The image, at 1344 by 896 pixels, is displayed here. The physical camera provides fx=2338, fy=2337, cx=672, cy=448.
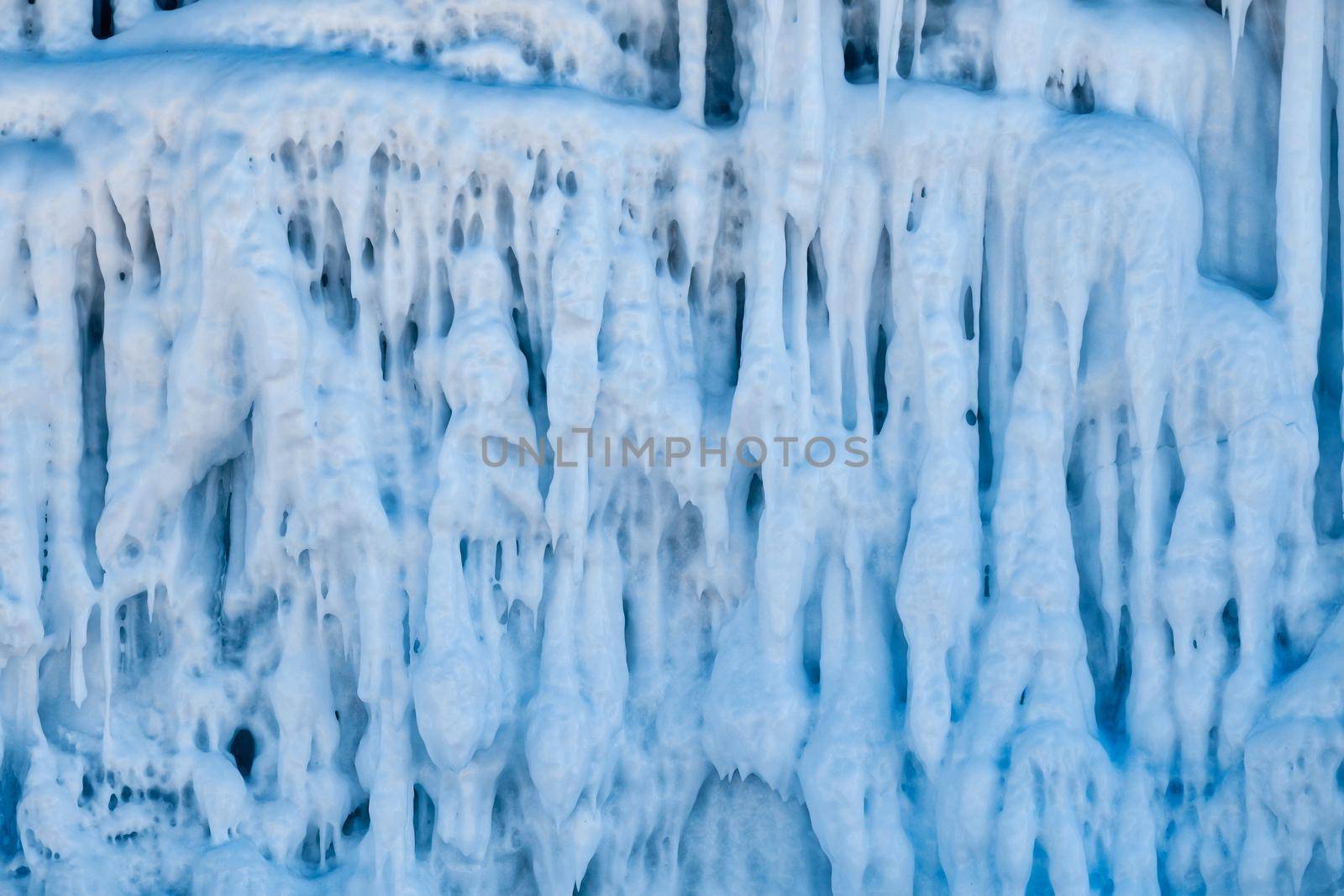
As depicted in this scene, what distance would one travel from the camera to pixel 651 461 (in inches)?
507

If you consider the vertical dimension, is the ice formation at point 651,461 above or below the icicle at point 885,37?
below

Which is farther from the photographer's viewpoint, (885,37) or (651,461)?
(651,461)

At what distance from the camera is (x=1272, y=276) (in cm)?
1307

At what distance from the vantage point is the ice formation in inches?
488

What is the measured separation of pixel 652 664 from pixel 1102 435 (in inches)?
109

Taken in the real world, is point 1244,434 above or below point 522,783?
above

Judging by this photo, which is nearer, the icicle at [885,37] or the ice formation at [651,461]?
the ice formation at [651,461]

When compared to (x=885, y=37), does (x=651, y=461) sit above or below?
below

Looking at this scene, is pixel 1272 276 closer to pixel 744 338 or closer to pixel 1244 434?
pixel 1244 434

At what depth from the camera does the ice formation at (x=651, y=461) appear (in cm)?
1241

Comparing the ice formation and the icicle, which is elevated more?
the icicle

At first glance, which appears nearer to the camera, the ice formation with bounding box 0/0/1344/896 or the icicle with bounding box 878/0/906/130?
the ice formation with bounding box 0/0/1344/896

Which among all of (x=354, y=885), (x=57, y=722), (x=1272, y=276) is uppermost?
(x=1272, y=276)

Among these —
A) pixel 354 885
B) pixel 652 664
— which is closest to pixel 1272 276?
pixel 652 664
